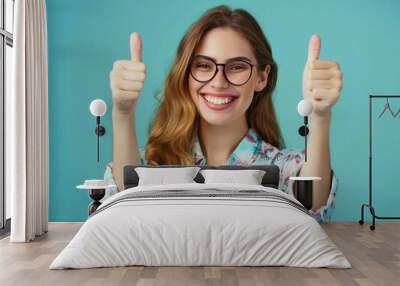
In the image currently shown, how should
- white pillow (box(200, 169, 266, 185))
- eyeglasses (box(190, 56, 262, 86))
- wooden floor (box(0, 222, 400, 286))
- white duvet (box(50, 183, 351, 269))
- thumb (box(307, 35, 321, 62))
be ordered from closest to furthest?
wooden floor (box(0, 222, 400, 286))
white duvet (box(50, 183, 351, 269))
white pillow (box(200, 169, 266, 185))
eyeglasses (box(190, 56, 262, 86))
thumb (box(307, 35, 321, 62))

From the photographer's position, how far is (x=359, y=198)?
6836mm

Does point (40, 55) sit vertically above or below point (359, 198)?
above

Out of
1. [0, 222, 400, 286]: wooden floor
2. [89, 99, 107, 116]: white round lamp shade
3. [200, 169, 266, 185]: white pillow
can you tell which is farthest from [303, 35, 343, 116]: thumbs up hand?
[89, 99, 107, 116]: white round lamp shade

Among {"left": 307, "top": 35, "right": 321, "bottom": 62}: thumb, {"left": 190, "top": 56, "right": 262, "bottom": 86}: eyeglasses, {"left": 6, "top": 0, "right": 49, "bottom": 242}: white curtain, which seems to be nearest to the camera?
{"left": 6, "top": 0, "right": 49, "bottom": 242}: white curtain

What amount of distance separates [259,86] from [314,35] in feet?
2.95

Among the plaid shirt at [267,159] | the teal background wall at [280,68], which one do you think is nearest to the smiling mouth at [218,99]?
the plaid shirt at [267,159]

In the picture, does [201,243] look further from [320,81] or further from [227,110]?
[320,81]

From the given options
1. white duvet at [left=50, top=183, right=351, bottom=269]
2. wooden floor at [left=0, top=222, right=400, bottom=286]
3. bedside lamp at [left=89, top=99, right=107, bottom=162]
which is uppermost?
bedside lamp at [left=89, top=99, right=107, bottom=162]

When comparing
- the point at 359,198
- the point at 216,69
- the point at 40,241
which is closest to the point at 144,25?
the point at 216,69

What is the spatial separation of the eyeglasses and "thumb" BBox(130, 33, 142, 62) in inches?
28.1

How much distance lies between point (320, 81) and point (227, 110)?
115cm

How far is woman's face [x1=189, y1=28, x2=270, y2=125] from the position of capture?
21.2 ft

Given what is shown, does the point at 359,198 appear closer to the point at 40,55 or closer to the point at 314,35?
the point at 314,35

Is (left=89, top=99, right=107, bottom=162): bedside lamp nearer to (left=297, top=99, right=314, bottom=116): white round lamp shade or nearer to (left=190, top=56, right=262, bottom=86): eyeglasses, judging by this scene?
(left=190, top=56, right=262, bottom=86): eyeglasses
